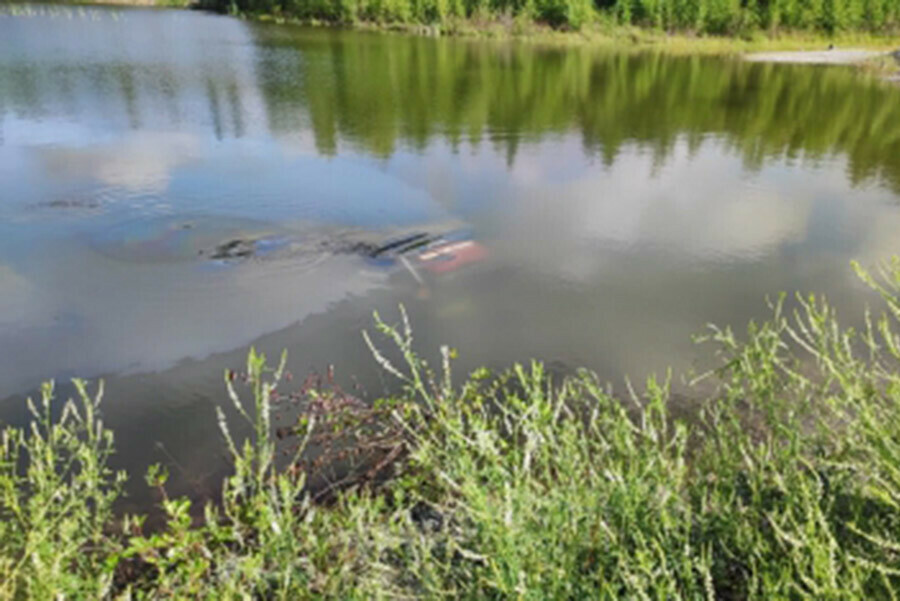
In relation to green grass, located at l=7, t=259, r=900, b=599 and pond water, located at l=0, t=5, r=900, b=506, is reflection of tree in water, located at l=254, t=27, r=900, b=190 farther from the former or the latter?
green grass, located at l=7, t=259, r=900, b=599

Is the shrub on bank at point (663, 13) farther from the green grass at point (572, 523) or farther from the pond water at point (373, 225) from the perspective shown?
the green grass at point (572, 523)

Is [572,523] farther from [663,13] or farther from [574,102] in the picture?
[663,13]

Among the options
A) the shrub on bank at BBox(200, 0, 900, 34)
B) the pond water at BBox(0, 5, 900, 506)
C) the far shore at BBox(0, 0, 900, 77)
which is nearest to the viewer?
the pond water at BBox(0, 5, 900, 506)

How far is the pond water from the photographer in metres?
6.27

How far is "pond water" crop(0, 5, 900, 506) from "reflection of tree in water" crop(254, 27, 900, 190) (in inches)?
5.9

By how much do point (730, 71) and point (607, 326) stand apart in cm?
2513

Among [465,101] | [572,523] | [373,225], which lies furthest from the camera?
[465,101]

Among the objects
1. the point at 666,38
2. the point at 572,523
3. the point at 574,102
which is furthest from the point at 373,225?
the point at 666,38

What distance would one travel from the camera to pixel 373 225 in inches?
361

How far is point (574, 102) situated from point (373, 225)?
1158cm

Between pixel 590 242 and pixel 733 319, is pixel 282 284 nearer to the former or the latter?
pixel 590 242

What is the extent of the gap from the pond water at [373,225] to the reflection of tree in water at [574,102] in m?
0.15

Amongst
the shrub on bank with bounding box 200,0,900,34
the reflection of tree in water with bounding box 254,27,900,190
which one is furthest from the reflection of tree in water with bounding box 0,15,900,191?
the shrub on bank with bounding box 200,0,900,34

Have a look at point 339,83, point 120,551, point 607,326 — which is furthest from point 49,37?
point 120,551
